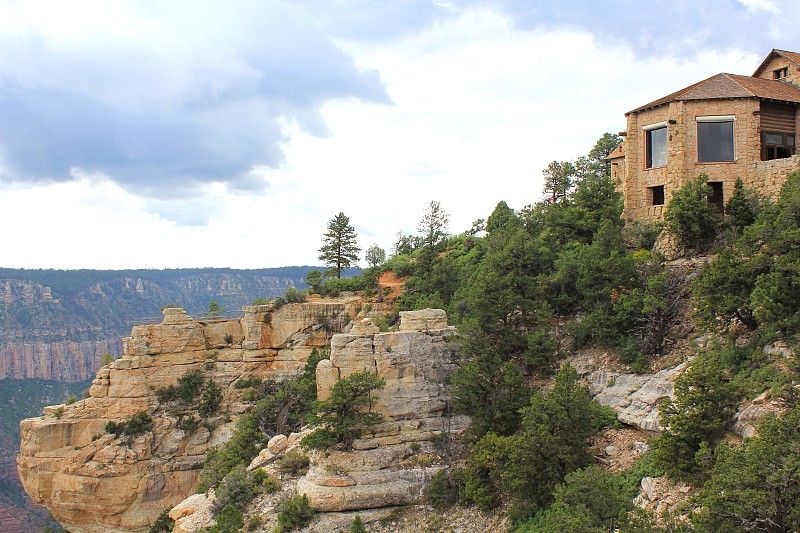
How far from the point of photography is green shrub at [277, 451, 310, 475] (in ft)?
81.9

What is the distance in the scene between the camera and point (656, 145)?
93.7 ft

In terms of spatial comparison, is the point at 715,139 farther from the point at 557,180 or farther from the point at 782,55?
the point at 557,180

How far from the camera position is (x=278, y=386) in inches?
1793

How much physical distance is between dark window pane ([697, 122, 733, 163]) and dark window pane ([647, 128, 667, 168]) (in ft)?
4.74

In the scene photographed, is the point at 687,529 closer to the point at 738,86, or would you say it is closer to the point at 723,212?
the point at 723,212

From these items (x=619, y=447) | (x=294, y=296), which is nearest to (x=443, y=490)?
(x=619, y=447)

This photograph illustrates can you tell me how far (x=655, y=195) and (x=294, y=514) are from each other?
65.6ft

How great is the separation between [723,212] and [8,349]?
111993 mm

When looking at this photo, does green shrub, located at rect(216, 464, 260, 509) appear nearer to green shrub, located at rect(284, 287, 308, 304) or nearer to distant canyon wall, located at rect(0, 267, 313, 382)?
green shrub, located at rect(284, 287, 308, 304)

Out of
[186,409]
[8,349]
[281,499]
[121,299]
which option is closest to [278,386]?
[186,409]

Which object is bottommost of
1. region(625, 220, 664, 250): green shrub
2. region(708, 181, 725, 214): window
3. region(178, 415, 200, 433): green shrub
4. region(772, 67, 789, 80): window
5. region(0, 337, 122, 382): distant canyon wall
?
region(0, 337, 122, 382): distant canyon wall

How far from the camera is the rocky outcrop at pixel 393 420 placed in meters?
23.2

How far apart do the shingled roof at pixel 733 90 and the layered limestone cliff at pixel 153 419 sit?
27.5 m

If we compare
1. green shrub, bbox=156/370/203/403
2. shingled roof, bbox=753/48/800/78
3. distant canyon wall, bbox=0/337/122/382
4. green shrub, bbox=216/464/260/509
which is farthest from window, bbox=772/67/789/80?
distant canyon wall, bbox=0/337/122/382
